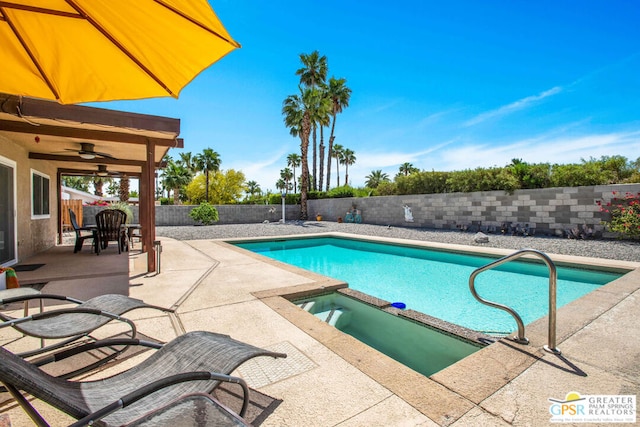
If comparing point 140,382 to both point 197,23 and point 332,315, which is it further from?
point 332,315

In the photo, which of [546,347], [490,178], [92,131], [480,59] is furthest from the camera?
[480,59]

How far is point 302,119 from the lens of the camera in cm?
2097

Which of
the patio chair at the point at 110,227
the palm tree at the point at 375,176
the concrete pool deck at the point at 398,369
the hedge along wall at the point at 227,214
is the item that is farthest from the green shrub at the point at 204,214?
the palm tree at the point at 375,176

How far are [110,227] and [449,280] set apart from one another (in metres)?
8.31

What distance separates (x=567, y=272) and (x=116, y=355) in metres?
7.88

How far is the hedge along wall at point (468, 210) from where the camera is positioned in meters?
9.49

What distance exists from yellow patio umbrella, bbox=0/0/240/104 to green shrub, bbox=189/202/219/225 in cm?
1571

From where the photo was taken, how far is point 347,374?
6.79ft

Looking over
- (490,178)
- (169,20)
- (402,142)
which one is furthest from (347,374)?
(402,142)

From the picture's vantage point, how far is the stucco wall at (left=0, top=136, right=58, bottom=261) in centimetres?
597

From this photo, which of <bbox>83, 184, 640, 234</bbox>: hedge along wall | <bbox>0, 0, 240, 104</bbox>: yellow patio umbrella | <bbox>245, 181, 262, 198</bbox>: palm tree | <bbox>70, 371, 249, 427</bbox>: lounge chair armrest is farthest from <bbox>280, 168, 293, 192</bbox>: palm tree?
<bbox>70, 371, 249, 427</bbox>: lounge chair armrest

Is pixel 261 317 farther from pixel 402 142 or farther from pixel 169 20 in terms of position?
pixel 402 142

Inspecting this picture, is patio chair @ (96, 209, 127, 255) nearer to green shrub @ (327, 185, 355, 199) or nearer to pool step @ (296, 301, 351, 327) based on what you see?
pool step @ (296, 301, 351, 327)

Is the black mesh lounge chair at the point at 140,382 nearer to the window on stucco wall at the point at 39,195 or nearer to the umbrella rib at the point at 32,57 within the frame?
the umbrella rib at the point at 32,57
